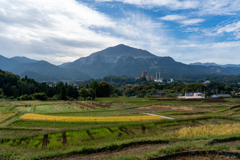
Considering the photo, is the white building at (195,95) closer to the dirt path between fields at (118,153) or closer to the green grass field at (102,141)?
the green grass field at (102,141)

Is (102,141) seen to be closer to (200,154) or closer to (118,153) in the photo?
(118,153)

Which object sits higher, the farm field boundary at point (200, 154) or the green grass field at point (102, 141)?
the farm field boundary at point (200, 154)

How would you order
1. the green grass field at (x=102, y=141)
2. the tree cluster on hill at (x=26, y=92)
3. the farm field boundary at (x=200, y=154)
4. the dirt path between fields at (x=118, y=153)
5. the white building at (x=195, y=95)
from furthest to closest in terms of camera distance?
the white building at (x=195, y=95) < the tree cluster on hill at (x=26, y=92) < the green grass field at (x=102, y=141) < the dirt path between fields at (x=118, y=153) < the farm field boundary at (x=200, y=154)

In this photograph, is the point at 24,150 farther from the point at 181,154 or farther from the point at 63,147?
the point at 181,154

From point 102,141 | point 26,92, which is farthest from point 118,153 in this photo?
point 26,92

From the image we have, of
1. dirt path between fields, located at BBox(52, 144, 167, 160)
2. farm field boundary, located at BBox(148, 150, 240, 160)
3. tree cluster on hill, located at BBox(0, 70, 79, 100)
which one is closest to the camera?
farm field boundary, located at BBox(148, 150, 240, 160)

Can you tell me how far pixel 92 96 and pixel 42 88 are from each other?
103ft

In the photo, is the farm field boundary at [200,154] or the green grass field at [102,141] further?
the green grass field at [102,141]

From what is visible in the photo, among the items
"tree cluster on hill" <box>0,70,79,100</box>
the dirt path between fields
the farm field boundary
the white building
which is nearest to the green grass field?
the dirt path between fields

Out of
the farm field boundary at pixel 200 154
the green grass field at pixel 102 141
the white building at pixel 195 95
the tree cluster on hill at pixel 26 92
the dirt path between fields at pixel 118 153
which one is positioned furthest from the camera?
the white building at pixel 195 95

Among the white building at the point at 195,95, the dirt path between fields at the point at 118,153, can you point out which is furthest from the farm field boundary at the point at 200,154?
the white building at the point at 195,95

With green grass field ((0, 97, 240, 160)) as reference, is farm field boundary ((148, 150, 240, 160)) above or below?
above

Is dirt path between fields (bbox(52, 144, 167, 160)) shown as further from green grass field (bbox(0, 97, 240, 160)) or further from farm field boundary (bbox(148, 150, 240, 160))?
farm field boundary (bbox(148, 150, 240, 160))

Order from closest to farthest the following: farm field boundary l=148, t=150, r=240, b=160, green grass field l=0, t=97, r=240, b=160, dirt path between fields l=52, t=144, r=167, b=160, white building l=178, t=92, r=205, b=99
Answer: farm field boundary l=148, t=150, r=240, b=160 → dirt path between fields l=52, t=144, r=167, b=160 → green grass field l=0, t=97, r=240, b=160 → white building l=178, t=92, r=205, b=99
